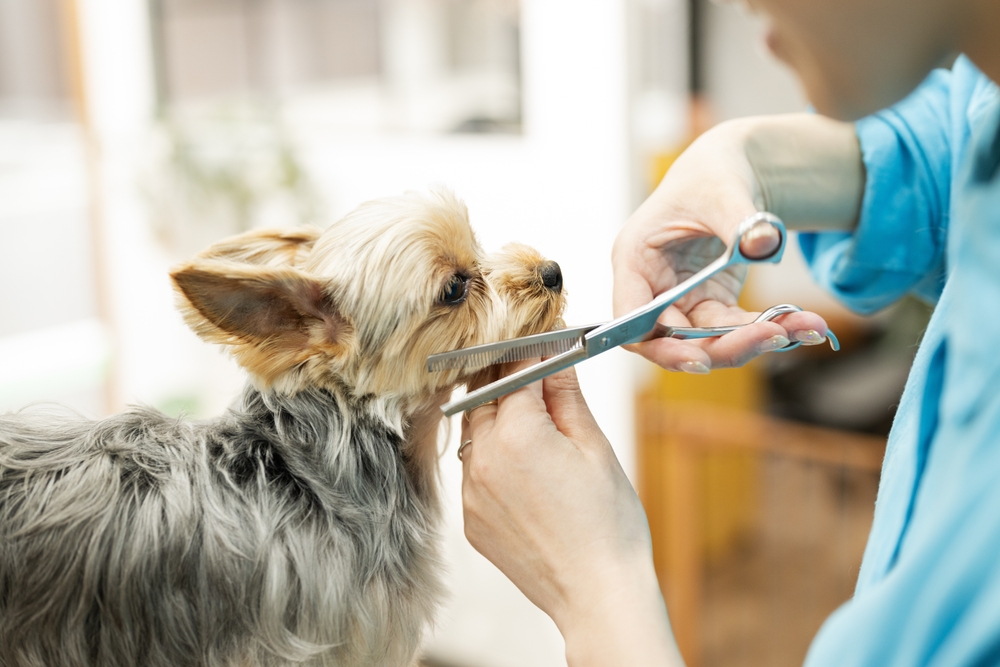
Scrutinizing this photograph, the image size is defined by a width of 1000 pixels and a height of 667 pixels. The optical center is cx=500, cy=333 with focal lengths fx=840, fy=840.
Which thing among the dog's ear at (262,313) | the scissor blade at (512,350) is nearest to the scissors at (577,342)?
the scissor blade at (512,350)

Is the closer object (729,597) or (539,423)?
(539,423)

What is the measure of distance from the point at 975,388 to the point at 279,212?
2.05 meters

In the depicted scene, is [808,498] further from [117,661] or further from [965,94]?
[117,661]

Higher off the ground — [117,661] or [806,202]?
[806,202]

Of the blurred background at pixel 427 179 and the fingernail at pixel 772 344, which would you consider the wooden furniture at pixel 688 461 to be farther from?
the fingernail at pixel 772 344

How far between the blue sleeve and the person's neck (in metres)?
0.33

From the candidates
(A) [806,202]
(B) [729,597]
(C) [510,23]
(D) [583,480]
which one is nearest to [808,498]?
(B) [729,597]

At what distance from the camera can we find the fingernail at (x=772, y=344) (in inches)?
26.9

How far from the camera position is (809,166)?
34.6 inches

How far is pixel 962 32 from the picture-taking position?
515 mm

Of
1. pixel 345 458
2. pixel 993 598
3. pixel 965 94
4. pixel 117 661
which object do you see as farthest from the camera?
pixel 965 94

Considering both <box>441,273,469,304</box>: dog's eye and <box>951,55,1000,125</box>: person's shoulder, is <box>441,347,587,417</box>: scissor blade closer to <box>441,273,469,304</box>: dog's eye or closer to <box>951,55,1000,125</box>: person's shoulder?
<box>441,273,469,304</box>: dog's eye

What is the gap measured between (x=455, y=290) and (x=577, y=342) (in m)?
0.14

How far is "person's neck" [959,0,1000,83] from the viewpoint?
499 mm
